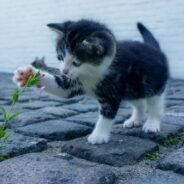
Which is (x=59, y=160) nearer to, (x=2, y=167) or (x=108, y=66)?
(x=2, y=167)

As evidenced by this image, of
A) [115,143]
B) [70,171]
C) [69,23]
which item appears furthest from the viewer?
[69,23]

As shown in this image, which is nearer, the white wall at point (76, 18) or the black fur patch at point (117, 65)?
the black fur patch at point (117, 65)

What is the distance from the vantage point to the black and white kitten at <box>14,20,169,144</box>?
2.25m

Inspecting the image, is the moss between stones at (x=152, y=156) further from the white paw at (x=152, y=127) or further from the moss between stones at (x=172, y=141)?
the white paw at (x=152, y=127)

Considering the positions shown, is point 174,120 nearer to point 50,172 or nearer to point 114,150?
point 114,150

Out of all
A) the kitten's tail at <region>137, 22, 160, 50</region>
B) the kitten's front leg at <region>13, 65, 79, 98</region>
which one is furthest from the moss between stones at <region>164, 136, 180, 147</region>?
the kitten's tail at <region>137, 22, 160, 50</region>

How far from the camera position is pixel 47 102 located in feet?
13.8

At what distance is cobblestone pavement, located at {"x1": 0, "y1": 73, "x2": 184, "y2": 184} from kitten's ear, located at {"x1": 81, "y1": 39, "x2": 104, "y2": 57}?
1.72ft

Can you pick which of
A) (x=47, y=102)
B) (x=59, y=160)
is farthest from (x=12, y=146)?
(x=47, y=102)

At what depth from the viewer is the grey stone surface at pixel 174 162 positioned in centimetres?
181

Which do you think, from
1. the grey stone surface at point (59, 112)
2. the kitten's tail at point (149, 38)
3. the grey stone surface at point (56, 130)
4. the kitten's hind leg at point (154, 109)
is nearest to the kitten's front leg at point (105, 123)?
the grey stone surface at point (56, 130)

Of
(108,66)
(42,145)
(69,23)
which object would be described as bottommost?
(42,145)

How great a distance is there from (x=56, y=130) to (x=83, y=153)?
524mm

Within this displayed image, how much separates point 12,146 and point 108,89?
0.66m
